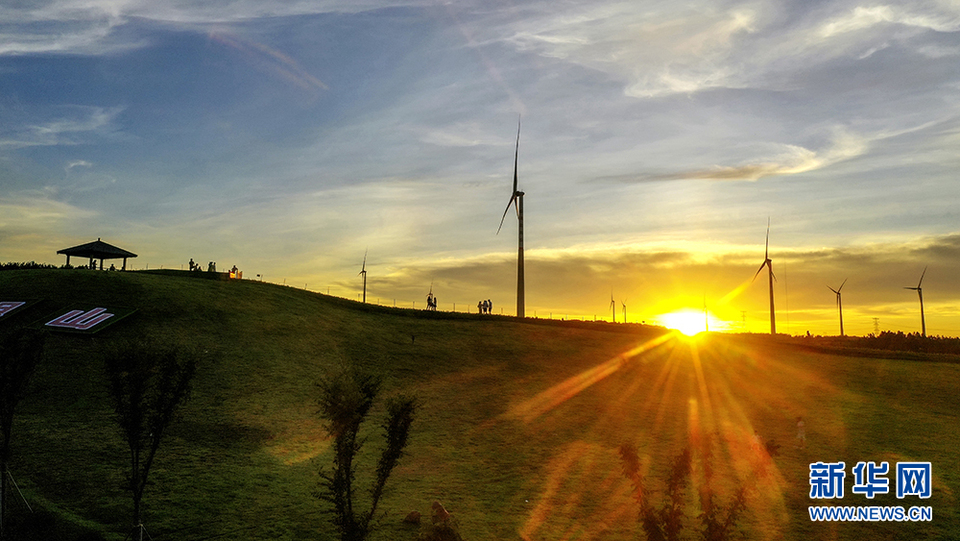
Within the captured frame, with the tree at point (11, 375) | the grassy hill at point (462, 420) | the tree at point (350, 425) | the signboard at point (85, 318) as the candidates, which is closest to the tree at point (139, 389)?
the grassy hill at point (462, 420)

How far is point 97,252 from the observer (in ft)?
248

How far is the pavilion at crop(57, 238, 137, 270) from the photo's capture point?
75.2m

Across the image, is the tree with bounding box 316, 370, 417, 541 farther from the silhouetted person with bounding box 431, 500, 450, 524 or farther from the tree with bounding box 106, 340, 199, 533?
the tree with bounding box 106, 340, 199, 533

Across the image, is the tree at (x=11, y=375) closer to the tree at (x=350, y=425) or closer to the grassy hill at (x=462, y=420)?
the grassy hill at (x=462, y=420)

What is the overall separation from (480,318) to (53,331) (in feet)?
154

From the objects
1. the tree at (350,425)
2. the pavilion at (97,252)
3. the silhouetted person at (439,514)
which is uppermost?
the pavilion at (97,252)

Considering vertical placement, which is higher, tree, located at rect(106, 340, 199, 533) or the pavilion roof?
the pavilion roof

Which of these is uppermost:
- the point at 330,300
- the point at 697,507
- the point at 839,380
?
the point at 330,300

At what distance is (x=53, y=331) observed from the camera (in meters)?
47.8

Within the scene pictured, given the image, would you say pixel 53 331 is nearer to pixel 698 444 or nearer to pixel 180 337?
pixel 180 337

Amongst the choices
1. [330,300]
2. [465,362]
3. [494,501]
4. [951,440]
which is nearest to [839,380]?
[951,440]

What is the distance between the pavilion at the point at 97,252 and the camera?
247 feet

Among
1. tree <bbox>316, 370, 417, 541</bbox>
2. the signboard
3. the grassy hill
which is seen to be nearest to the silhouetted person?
the grassy hill

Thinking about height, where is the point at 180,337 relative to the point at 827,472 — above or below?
above
